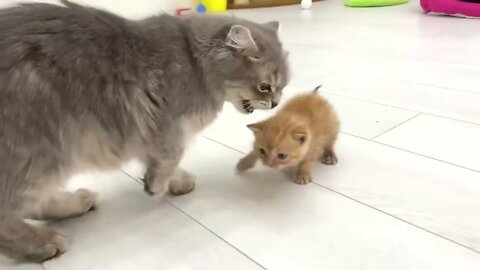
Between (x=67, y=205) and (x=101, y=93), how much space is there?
1.06ft

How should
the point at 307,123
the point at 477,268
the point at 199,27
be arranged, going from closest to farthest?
the point at 477,268 < the point at 199,27 < the point at 307,123

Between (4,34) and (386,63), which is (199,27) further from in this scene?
(386,63)

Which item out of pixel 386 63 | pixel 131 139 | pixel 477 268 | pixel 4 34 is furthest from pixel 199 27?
pixel 386 63

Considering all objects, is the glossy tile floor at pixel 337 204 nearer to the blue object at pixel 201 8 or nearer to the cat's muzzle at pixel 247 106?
the cat's muzzle at pixel 247 106

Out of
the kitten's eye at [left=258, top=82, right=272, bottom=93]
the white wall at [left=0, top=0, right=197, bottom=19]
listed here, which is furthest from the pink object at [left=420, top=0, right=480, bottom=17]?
the kitten's eye at [left=258, top=82, right=272, bottom=93]

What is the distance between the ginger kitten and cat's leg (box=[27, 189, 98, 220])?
43cm

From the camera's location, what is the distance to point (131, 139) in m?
1.08

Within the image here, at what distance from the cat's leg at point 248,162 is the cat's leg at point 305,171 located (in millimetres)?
131

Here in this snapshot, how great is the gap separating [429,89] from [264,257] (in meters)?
1.22

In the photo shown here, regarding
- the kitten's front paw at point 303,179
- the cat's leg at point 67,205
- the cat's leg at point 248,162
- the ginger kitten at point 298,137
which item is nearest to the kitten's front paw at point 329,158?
the ginger kitten at point 298,137

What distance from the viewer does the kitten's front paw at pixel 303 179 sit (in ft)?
4.13

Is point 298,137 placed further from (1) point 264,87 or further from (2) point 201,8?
(2) point 201,8

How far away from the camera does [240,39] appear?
108 centimetres

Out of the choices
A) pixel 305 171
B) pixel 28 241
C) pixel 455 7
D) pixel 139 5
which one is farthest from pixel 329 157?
pixel 139 5
